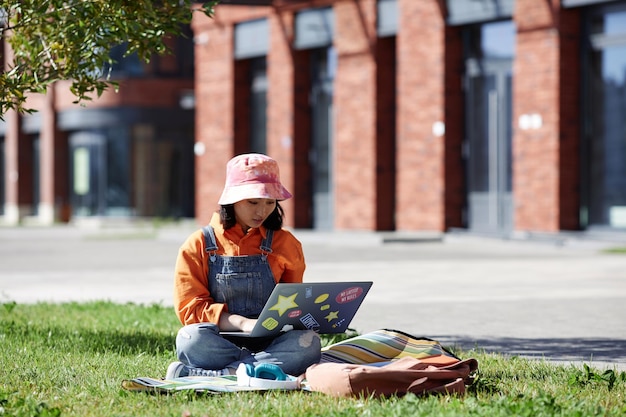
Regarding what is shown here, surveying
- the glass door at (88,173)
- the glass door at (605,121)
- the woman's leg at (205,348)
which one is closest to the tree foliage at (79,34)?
the woman's leg at (205,348)

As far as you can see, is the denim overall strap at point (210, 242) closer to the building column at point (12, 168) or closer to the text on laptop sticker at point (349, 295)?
the text on laptop sticker at point (349, 295)

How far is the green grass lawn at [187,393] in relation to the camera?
561 cm

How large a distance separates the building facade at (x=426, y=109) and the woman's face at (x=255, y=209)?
17369 mm

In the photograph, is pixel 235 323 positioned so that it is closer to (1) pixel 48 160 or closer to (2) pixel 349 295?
(2) pixel 349 295

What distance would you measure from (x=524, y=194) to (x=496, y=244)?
175 cm

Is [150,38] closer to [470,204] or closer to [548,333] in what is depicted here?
[548,333]

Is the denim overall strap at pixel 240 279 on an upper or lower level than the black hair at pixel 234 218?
lower

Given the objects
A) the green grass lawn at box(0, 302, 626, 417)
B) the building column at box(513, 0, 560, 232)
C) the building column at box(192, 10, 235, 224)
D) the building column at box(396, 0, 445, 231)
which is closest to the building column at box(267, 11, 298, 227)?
the building column at box(192, 10, 235, 224)

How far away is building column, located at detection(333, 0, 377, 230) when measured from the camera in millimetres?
27766

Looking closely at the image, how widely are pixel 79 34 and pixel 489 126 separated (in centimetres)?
1786

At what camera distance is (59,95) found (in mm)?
46625

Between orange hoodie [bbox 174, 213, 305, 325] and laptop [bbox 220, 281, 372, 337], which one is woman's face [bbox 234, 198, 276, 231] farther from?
laptop [bbox 220, 281, 372, 337]

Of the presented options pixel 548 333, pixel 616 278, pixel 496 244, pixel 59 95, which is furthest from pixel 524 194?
pixel 59 95

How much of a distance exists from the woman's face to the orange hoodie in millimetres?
141
